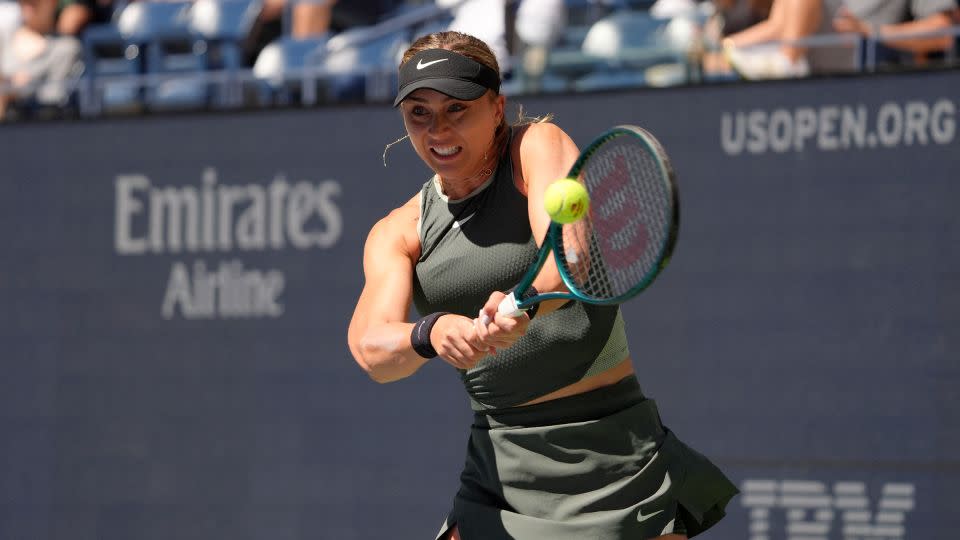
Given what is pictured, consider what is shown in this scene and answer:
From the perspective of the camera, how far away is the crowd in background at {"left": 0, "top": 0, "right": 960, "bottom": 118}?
235 inches

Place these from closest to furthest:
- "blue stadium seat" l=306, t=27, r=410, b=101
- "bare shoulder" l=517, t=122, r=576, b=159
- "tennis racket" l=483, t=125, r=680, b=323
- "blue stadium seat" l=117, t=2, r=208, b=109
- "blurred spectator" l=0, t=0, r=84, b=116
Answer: "tennis racket" l=483, t=125, r=680, b=323 < "bare shoulder" l=517, t=122, r=576, b=159 < "blue stadium seat" l=306, t=27, r=410, b=101 < "blue stadium seat" l=117, t=2, r=208, b=109 < "blurred spectator" l=0, t=0, r=84, b=116

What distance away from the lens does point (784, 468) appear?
591 cm

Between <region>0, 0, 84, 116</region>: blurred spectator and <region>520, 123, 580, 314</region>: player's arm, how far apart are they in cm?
460

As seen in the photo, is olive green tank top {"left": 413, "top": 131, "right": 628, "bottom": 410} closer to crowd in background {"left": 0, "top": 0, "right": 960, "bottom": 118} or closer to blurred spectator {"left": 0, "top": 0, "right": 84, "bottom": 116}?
crowd in background {"left": 0, "top": 0, "right": 960, "bottom": 118}

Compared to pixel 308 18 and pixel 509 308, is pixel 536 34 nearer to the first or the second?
pixel 308 18

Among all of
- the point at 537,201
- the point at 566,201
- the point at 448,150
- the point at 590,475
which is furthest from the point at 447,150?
the point at 590,475

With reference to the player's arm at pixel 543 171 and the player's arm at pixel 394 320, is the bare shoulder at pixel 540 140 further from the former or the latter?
the player's arm at pixel 394 320

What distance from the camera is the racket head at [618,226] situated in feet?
9.25

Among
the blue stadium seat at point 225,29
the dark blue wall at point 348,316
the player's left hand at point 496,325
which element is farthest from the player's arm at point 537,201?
the blue stadium seat at point 225,29

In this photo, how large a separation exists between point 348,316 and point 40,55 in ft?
8.16

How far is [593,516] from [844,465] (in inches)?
110

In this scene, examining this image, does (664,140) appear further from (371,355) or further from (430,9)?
(371,355)

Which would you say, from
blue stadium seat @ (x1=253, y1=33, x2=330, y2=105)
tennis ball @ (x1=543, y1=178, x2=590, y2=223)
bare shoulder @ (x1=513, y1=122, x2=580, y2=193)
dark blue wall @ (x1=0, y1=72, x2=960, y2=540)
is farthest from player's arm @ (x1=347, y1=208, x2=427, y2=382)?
blue stadium seat @ (x1=253, y1=33, x2=330, y2=105)

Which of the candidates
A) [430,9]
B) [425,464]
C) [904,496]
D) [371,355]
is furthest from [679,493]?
[430,9]
